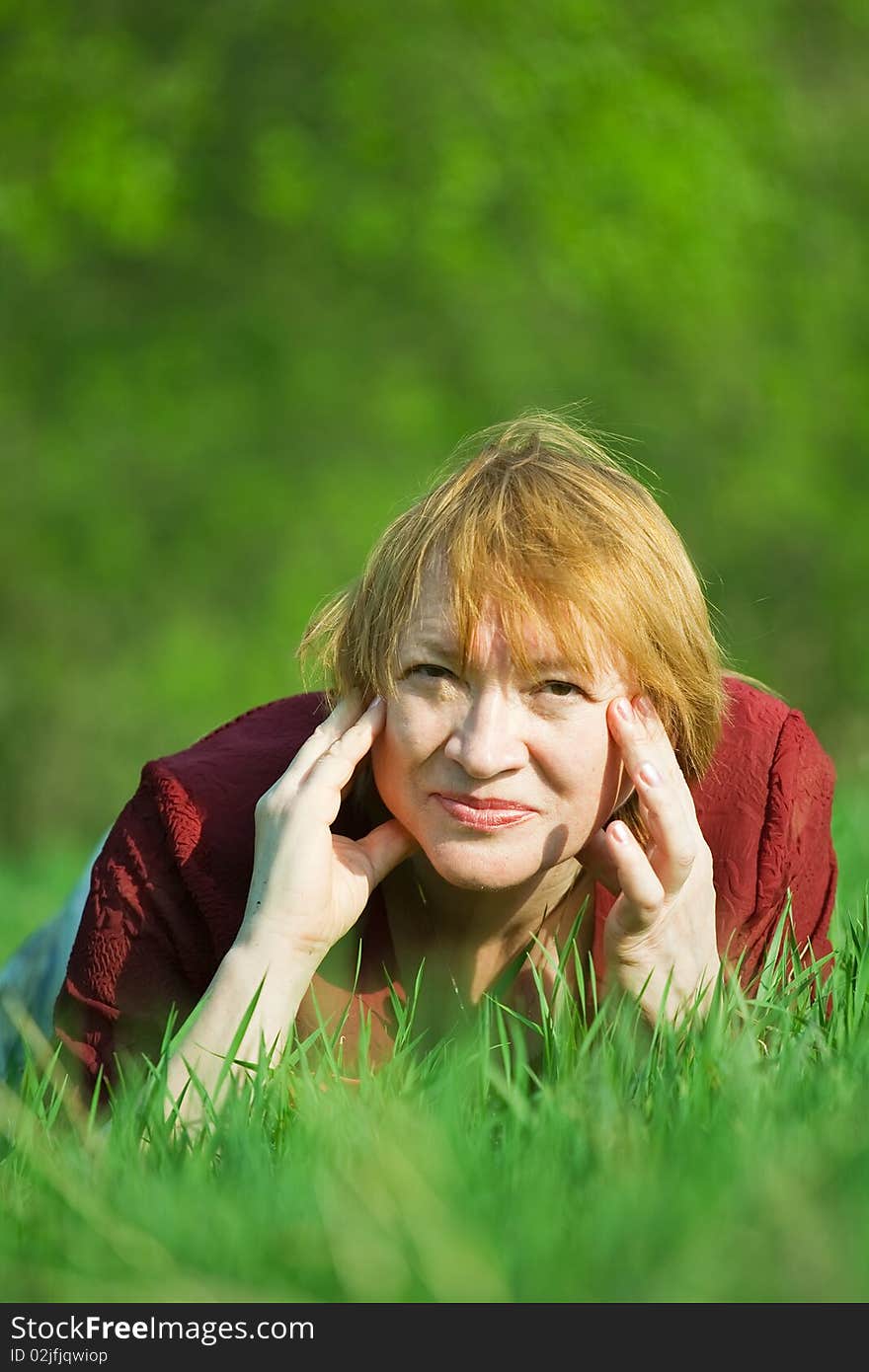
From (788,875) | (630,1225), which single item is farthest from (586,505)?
(630,1225)

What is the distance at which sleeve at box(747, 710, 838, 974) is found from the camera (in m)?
3.15

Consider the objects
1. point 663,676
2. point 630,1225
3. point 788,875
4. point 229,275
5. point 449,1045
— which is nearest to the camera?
point 630,1225

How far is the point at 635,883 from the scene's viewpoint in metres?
2.80

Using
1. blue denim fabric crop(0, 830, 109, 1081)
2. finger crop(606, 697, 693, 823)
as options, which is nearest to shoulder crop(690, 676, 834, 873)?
finger crop(606, 697, 693, 823)

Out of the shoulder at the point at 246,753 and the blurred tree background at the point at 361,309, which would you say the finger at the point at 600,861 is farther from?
the blurred tree background at the point at 361,309

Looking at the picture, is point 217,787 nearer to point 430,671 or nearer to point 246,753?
point 246,753

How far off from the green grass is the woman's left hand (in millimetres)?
300

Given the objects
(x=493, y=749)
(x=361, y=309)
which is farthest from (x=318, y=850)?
(x=361, y=309)

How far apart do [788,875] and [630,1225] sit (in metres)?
1.62

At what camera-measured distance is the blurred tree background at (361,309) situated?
12.6 metres

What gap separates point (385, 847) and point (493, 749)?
0.42 metres

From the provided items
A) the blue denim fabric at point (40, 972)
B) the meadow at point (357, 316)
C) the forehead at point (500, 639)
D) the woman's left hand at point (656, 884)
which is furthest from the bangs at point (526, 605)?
the meadow at point (357, 316)

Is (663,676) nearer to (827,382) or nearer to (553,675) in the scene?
(553,675)
